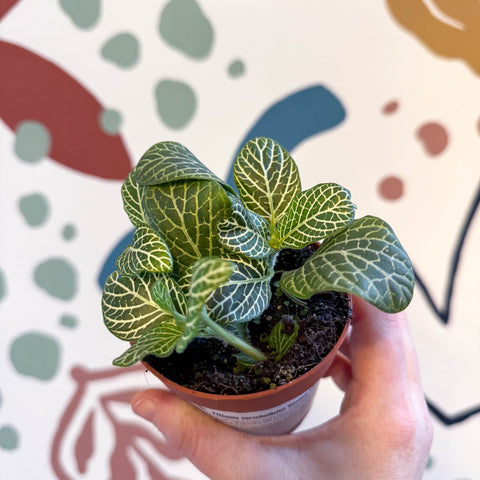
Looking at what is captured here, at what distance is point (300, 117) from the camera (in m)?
1.21

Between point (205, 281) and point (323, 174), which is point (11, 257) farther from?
point (205, 281)

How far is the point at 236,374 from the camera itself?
657 millimetres

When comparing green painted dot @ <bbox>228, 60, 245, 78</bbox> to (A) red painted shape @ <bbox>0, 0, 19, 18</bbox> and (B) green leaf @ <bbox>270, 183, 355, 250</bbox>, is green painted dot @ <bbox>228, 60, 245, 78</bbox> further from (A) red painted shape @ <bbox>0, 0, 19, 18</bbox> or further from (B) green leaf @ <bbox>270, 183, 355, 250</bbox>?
(B) green leaf @ <bbox>270, 183, 355, 250</bbox>

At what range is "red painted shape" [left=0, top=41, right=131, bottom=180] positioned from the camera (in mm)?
1225

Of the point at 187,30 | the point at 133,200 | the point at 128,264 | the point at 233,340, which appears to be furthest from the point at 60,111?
the point at 233,340

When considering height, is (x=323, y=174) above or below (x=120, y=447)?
above

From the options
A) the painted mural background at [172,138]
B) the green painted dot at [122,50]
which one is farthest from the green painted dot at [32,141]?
the green painted dot at [122,50]

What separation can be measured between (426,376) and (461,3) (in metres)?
0.89

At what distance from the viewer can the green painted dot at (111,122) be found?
123cm

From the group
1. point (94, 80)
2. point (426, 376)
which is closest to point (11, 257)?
point (94, 80)

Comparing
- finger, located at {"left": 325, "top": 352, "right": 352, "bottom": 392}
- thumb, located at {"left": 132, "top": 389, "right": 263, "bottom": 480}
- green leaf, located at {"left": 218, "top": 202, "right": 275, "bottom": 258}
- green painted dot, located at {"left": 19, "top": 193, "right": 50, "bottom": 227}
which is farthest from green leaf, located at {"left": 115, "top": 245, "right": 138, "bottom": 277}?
green painted dot, located at {"left": 19, "top": 193, "right": 50, "bottom": 227}

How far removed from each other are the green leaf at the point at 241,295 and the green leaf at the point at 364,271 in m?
0.03

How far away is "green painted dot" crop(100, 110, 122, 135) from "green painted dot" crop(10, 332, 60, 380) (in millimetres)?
518

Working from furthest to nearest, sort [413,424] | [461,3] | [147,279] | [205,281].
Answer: [461,3]
[413,424]
[147,279]
[205,281]
